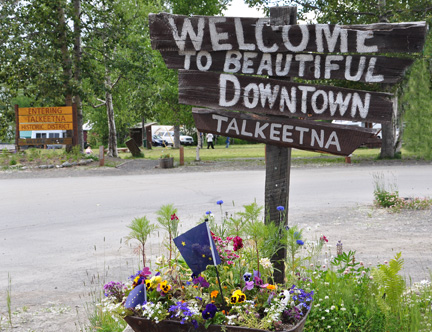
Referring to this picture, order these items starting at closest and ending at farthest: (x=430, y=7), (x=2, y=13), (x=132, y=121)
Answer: (x=430, y=7), (x=2, y=13), (x=132, y=121)

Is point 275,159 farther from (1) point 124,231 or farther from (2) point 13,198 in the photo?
(2) point 13,198

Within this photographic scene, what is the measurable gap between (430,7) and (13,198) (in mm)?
17738

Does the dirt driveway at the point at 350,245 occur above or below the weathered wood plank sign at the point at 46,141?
below

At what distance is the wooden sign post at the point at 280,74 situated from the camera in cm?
409

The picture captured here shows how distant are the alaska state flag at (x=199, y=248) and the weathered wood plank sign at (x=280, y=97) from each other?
1.26m

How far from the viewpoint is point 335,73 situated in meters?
4.20

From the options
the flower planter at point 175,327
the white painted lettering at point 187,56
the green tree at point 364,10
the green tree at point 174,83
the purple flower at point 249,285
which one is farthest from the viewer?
the green tree at point 174,83

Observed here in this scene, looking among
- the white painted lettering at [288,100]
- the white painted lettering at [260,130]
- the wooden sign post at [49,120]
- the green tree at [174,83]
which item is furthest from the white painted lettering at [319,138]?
the green tree at [174,83]

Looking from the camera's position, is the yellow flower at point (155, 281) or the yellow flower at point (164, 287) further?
the yellow flower at point (155, 281)

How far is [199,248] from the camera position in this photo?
11.4 feet

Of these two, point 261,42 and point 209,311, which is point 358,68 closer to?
point 261,42

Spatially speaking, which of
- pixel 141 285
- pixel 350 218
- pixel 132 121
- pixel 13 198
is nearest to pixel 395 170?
pixel 350 218

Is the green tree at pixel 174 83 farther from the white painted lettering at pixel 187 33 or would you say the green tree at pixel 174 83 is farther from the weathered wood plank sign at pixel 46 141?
the white painted lettering at pixel 187 33

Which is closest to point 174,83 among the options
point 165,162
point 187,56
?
point 165,162
